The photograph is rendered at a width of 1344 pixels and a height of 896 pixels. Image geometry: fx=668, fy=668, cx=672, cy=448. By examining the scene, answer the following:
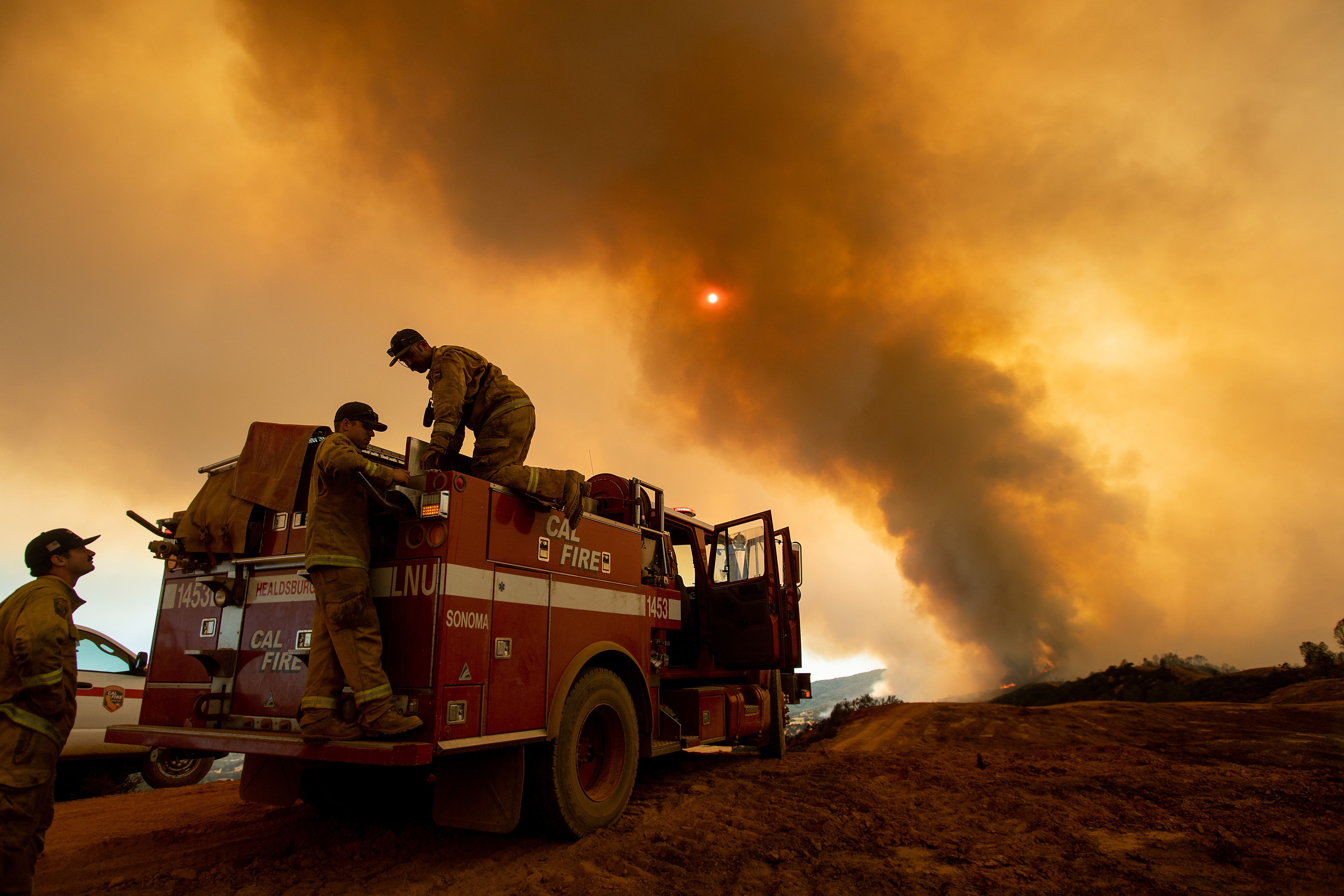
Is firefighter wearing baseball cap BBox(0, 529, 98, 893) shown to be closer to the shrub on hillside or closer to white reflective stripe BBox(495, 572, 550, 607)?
white reflective stripe BBox(495, 572, 550, 607)

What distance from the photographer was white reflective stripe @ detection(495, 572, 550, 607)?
4.40m

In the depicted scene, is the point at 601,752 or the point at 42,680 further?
the point at 601,752

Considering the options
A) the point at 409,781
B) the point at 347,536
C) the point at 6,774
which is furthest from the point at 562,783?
→ the point at 6,774

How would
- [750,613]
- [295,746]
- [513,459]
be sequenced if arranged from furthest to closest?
[750,613]
[513,459]
[295,746]

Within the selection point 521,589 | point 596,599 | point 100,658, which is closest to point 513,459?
point 521,589

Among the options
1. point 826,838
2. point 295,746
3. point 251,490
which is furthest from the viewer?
point 826,838

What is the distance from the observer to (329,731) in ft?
12.4

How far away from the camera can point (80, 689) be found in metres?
7.60

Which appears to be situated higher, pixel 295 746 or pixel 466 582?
pixel 466 582

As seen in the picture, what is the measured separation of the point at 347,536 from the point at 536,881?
93.6 inches

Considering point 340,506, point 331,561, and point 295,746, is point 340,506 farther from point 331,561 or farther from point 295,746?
point 295,746

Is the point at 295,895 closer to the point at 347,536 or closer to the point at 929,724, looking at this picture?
the point at 347,536

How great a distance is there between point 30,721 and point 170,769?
6253 millimetres

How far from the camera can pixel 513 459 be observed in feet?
17.0
